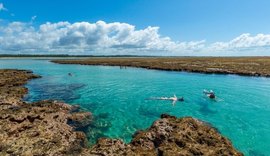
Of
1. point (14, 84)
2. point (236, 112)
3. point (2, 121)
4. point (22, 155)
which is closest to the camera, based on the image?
point (22, 155)

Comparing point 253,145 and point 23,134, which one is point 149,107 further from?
point 23,134

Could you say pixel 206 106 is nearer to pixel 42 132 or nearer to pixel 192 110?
pixel 192 110

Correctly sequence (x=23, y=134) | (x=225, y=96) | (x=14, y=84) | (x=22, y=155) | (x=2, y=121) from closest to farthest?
(x=22, y=155)
(x=23, y=134)
(x=2, y=121)
(x=225, y=96)
(x=14, y=84)

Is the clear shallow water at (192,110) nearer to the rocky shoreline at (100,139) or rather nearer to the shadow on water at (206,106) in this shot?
the shadow on water at (206,106)

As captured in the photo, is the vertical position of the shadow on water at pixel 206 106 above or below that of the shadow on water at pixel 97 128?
below

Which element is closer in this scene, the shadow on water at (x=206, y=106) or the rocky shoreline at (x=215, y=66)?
the shadow on water at (x=206, y=106)

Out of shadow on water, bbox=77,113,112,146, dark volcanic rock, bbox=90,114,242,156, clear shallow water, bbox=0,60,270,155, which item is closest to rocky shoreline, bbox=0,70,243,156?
dark volcanic rock, bbox=90,114,242,156

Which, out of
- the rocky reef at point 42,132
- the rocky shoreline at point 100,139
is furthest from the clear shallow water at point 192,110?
the rocky shoreline at point 100,139

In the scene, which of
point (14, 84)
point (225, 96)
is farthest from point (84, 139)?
point (14, 84)

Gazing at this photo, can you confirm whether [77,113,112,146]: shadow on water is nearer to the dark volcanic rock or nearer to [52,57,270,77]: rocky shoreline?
the dark volcanic rock
